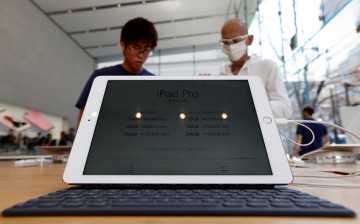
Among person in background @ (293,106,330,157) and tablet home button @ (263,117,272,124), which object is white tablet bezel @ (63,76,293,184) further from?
person in background @ (293,106,330,157)

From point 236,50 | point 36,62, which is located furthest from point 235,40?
point 36,62

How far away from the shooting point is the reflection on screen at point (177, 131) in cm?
40

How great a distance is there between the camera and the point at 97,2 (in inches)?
220

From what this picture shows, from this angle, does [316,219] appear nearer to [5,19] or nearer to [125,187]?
[125,187]

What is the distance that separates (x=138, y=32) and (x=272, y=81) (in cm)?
65

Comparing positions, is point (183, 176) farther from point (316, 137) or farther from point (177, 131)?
point (316, 137)

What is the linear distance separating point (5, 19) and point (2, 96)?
56.1 inches

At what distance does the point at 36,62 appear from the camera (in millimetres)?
5750

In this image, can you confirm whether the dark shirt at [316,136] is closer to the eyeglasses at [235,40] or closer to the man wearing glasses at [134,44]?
the eyeglasses at [235,40]

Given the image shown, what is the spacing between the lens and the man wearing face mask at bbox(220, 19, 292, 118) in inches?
47.3

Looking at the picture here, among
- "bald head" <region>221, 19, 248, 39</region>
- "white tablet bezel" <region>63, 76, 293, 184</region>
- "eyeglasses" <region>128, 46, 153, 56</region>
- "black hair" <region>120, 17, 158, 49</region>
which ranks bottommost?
"white tablet bezel" <region>63, 76, 293, 184</region>

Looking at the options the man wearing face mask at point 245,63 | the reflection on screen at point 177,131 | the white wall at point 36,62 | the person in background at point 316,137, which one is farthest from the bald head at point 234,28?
the white wall at point 36,62

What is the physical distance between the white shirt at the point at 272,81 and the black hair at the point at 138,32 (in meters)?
0.51

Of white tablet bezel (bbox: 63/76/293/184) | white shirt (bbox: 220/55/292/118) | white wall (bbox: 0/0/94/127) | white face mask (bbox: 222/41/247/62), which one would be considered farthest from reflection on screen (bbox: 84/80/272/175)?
white wall (bbox: 0/0/94/127)
